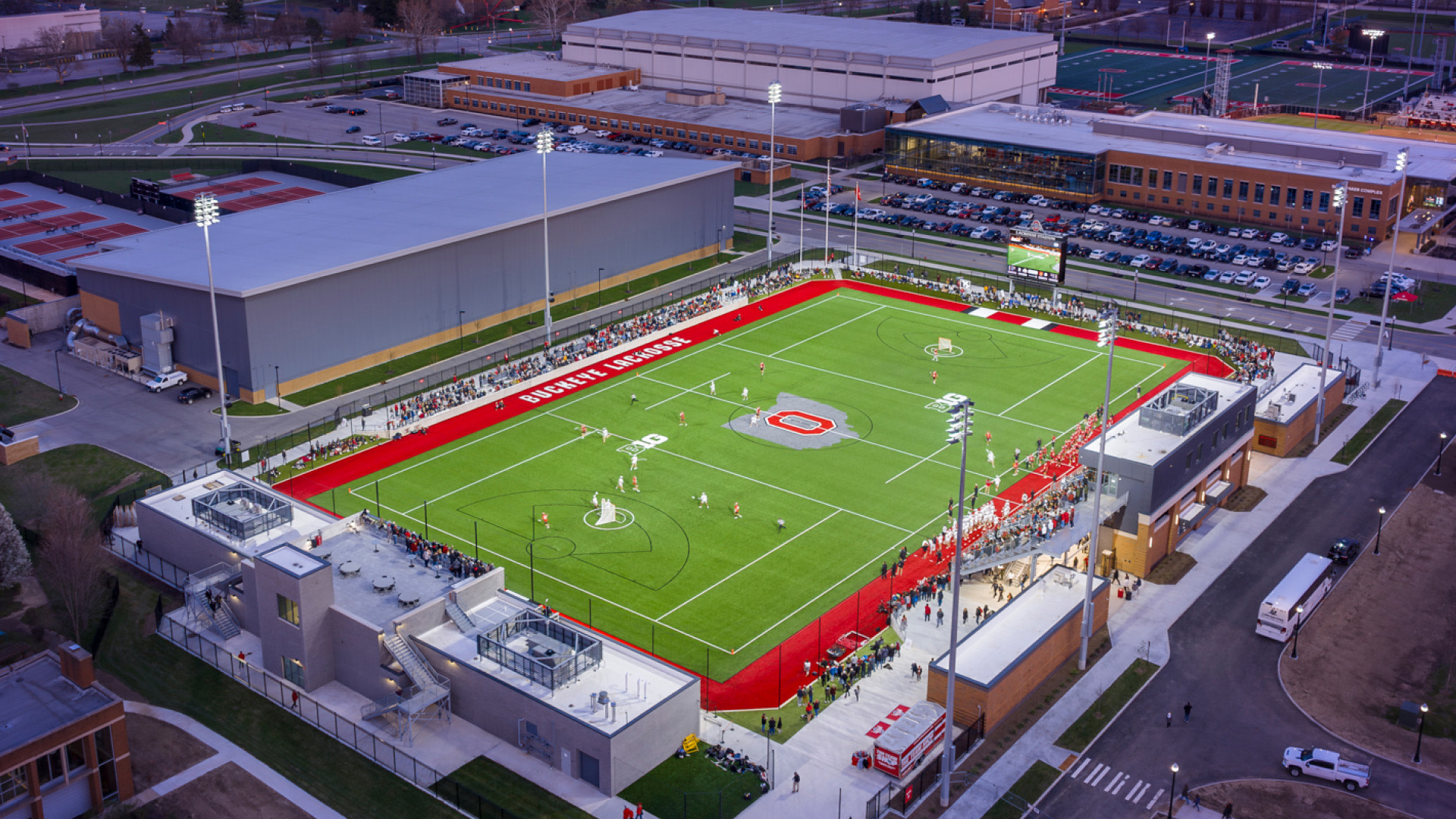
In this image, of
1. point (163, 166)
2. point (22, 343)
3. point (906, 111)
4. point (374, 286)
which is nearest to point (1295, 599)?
point (374, 286)

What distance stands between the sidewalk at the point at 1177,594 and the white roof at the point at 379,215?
5373 cm

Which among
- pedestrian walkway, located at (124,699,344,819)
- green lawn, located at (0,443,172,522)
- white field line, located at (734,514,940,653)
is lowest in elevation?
pedestrian walkway, located at (124,699,344,819)

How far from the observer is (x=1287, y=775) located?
51.6 m

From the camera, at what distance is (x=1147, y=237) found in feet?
397

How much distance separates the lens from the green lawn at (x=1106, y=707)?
5394cm

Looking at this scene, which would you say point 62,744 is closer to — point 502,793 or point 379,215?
point 502,793

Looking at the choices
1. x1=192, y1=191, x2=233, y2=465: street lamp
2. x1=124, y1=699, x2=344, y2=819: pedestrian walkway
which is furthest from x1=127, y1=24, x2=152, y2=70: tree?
x1=124, y1=699, x2=344, y2=819: pedestrian walkway

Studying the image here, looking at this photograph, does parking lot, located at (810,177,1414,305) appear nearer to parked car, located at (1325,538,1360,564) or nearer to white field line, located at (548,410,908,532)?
parked car, located at (1325,538,1360,564)

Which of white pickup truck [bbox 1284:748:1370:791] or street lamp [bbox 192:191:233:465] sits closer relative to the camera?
white pickup truck [bbox 1284:748:1370:791]

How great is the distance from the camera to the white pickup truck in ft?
165

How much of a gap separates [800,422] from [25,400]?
49.7 m

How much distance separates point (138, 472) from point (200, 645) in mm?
19666

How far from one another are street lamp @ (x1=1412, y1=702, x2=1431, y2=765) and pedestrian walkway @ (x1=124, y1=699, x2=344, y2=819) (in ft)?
137

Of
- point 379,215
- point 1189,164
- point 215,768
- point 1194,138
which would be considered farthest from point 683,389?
point 1194,138
